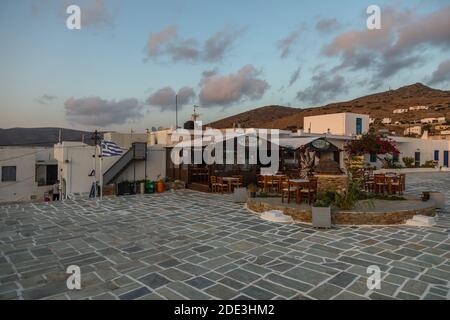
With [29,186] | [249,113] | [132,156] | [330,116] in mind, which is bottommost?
[29,186]

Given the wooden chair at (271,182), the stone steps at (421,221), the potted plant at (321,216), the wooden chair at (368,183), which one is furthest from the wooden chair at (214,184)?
the stone steps at (421,221)

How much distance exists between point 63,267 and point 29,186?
19.9m

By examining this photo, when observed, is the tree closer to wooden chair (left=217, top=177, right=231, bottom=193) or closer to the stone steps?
the stone steps

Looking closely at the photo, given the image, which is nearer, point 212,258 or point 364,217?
point 212,258

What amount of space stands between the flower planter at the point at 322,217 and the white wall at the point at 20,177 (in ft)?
69.9

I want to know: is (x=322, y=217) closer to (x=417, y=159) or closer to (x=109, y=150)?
(x=109, y=150)

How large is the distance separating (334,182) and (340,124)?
19.9 meters

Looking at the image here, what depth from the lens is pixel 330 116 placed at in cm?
2666

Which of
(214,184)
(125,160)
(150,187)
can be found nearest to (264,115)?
(125,160)

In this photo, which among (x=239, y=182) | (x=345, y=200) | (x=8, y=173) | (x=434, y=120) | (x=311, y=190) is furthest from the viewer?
(x=434, y=120)

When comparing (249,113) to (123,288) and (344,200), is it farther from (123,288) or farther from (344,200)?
(123,288)

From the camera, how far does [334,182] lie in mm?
7605

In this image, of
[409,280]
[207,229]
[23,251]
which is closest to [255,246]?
[207,229]

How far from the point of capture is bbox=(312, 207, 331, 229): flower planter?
6402 mm
